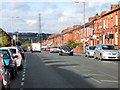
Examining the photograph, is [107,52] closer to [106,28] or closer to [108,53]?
[108,53]

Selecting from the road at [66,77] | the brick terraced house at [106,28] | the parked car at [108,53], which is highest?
the brick terraced house at [106,28]

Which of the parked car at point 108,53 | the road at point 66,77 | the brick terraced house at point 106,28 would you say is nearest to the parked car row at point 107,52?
the parked car at point 108,53

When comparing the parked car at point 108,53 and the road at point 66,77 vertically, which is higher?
the parked car at point 108,53

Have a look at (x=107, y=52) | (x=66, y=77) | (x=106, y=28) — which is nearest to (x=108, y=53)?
(x=107, y=52)

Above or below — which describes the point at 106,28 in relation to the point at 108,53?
above

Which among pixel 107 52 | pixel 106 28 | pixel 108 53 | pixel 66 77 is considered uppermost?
pixel 106 28

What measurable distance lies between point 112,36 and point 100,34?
845 cm

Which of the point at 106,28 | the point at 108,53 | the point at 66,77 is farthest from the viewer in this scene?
the point at 106,28

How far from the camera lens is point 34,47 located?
63344 mm

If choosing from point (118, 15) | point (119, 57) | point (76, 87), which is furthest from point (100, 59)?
point (118, 15)

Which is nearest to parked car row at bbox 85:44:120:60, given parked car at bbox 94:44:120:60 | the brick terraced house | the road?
parked car at bbox 94:44:120:60

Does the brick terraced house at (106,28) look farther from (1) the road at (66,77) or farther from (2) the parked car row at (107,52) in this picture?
(1) the road at (66,77)

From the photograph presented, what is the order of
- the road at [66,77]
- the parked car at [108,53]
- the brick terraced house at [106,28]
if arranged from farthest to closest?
the brick terraced house at [106,28], the parked car at [108,53], the road at [66,77]

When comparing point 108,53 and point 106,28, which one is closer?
point 108,53
